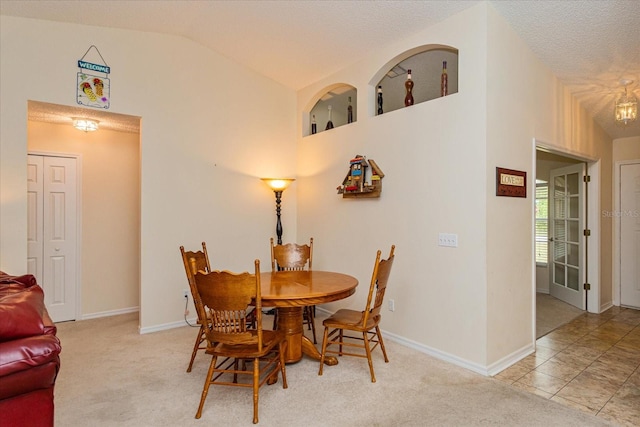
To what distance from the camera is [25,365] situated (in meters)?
1.39

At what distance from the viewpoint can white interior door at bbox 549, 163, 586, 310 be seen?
185 inches

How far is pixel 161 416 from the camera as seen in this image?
2258 mm

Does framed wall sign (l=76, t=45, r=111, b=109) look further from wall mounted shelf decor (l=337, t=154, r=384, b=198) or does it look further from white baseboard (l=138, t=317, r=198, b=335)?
wall mounted shelf decor (l=337, t=154, r=384, b=198)

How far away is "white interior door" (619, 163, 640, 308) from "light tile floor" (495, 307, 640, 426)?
0.91 metres

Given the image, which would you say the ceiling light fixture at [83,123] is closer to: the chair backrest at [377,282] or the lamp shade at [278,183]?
the lamp shade at [278,183]

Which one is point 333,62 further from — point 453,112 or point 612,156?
point 612,156

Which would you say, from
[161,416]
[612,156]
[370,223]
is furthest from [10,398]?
[612,156]

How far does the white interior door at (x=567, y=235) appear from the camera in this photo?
4707mm

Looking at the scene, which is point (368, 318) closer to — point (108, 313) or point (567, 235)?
point (108, 313)

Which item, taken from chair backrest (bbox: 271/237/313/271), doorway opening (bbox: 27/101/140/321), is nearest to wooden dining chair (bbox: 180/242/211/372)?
chair backrest (bbox: 271/237/313/271)

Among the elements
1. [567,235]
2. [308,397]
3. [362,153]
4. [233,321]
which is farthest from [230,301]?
[567,235]

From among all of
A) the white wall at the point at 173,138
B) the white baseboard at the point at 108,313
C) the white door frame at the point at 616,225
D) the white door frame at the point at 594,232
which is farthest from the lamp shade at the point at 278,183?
the white door frame at the point at 616,225

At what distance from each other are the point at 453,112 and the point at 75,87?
3.48 metres

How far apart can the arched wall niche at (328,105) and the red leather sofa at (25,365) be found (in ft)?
12.6
